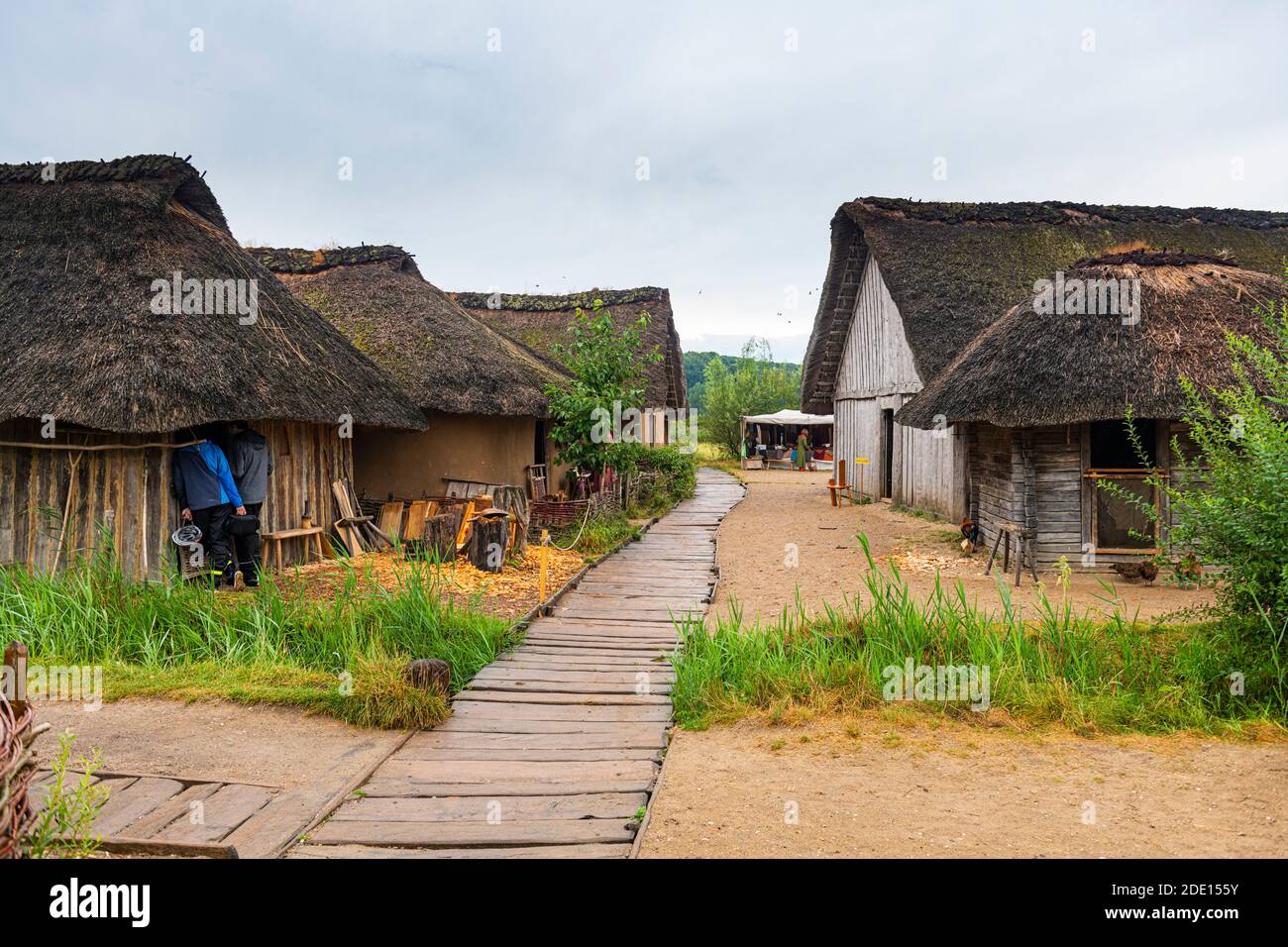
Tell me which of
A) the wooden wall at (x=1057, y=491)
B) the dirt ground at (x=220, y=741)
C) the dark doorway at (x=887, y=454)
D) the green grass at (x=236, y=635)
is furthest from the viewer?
the dark doorway at (x=887, y=454)

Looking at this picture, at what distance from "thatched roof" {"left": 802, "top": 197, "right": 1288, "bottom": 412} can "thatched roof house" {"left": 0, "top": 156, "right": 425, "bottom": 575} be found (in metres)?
10.2

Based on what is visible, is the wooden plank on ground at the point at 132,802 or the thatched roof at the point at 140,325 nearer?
the wooden plank on ground at the point at 132,802

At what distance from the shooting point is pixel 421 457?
544 inches

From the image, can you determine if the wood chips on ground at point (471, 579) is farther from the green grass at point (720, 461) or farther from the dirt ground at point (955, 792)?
the green grass at point (720, 461)

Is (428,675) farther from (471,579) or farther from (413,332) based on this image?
(413,332)

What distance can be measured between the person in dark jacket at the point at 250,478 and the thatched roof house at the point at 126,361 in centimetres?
53

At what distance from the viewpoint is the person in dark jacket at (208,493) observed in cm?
897

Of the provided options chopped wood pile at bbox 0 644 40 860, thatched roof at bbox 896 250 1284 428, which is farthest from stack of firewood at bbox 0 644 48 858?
thatched roof at bbox 896 250 1284 428

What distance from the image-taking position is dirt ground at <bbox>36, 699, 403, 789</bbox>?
15.9 feet

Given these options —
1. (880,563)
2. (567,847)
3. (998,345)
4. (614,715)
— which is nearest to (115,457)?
(614,715)

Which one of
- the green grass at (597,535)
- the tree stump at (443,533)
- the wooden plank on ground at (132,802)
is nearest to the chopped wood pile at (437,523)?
the tree stump at (443,533)

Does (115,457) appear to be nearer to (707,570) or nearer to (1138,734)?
(707,570)

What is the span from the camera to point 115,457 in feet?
28.8
